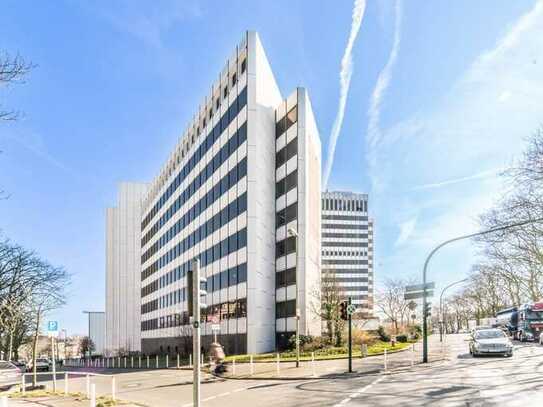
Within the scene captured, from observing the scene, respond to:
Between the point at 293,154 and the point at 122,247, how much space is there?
236 ft

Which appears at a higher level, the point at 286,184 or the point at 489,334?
the point at 286,184

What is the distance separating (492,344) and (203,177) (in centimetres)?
3788

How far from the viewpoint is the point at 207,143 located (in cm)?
6166

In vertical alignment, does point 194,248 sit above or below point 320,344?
above

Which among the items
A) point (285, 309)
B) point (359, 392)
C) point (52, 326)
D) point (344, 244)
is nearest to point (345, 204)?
point (344, 244)

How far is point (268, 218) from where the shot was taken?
52.0 metres

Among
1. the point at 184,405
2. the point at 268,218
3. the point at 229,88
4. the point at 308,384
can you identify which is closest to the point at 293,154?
the point at 268,218

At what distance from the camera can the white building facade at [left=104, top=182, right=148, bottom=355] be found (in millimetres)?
111000

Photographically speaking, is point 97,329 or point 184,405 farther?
point 97,329

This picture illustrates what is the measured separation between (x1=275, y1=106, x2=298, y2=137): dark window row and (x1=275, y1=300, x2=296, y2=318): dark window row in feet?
48.9

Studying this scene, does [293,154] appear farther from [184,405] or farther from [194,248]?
[184,405]

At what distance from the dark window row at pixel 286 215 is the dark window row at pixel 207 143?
30.9ft

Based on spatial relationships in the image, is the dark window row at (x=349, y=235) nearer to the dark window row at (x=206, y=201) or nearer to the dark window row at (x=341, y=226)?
the dark window row at (x=341, y=226)

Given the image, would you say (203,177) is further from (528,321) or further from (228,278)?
(528,321)
